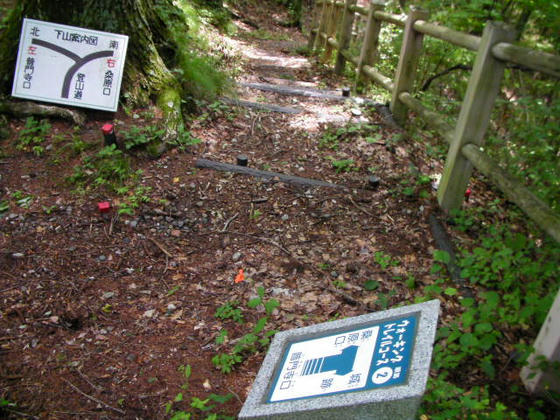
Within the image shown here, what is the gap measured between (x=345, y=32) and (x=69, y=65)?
17.4 feet

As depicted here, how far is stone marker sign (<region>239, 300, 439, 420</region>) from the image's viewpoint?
1359mm

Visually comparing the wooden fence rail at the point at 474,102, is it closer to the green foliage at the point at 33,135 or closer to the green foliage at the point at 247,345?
the green foliage at the point at 247,345

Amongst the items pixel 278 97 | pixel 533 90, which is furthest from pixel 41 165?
pixel 533 90

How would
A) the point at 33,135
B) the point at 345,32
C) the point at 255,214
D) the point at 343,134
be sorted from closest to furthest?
the point at 255,214 < the point at 33,135 < the point at 343,134 < the point at 345,32

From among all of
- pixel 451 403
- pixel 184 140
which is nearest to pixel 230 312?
pixel 451 403

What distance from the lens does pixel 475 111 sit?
3.23 m

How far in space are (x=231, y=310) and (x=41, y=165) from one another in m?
2.23

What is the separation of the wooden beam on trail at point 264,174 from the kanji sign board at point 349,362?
218 centimetres

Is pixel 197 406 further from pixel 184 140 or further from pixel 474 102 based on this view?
pixel 474 102

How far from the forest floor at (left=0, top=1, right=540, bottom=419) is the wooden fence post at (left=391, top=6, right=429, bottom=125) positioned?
0.57 metres

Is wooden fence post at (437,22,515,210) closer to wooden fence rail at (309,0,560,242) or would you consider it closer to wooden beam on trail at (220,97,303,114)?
wooden fence rail at (309,0,560,242)

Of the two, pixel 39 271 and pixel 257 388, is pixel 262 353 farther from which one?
pixel 39 271

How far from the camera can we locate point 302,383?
160 centimetres

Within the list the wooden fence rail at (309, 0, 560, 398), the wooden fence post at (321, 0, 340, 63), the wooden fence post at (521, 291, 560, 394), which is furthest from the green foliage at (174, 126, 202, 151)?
the wooden fence post at (321, 0, 340, 63)
